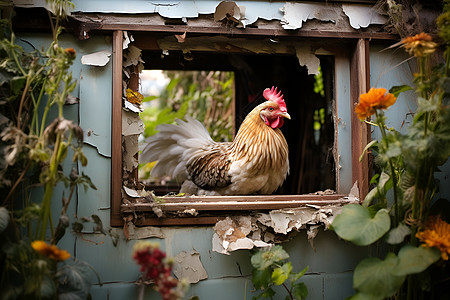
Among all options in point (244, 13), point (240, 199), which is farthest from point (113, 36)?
point (240, 199)

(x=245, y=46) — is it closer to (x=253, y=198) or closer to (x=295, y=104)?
(x=253, y=198)

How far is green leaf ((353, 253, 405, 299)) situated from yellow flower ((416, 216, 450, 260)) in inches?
6.3

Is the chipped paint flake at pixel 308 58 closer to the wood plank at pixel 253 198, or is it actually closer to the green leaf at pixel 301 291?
the wood plank at pixel 253 198

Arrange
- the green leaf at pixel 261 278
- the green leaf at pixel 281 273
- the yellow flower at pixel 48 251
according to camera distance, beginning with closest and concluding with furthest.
Answer: the yellow flower at pixel 48 251, the green leaf at pixel 281 273, the green leaf at pixel 261 278

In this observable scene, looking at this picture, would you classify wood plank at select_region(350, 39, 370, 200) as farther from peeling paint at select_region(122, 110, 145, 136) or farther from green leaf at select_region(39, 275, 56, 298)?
green leaf at select_region(39, 275, 56, 298)

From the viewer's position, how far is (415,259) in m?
1.77

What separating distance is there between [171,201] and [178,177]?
996 mm

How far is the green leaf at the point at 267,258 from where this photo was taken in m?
2.05

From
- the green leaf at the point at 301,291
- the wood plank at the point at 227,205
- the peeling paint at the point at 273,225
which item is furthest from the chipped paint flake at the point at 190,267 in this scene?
the green leaf at the point at 301,291

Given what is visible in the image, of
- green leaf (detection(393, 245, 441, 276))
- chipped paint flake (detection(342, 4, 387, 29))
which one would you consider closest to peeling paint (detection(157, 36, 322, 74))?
chipped paint flake (detection(342, 4, 387, 29))

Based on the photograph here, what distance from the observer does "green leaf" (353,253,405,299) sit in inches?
68.6

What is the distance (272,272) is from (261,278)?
0.31 ft

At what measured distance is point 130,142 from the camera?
236cm

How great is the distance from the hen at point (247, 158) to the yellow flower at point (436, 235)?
1.11m
